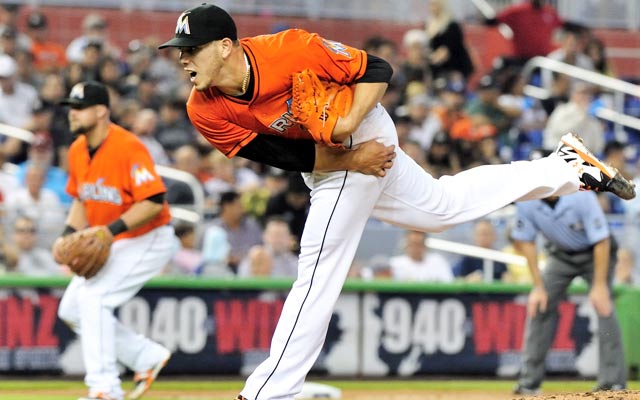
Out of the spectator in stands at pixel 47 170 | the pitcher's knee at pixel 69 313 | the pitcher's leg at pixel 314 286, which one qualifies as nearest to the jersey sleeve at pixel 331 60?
the pitcher's leg at pixel 314 286

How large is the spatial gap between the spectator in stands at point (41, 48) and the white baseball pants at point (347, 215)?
32.4 feet

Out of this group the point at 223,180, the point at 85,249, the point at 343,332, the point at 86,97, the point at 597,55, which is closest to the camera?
the point at 85,249

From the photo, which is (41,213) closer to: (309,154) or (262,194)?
(262,194)

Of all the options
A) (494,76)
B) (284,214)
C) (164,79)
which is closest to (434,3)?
(494,76)

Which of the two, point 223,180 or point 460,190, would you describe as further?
point 223,180

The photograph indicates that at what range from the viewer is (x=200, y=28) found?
6027 mm

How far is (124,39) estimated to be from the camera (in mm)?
18031

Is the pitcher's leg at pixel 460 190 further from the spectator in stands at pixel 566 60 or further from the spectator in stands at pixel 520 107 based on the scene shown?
the spectator in stands at pixel 566 60

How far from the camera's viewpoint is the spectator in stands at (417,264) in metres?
12.2

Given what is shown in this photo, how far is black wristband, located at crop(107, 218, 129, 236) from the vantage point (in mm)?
8078

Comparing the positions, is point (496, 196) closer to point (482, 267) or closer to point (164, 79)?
point (482, 267)

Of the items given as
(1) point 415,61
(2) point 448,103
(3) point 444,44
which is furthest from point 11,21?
(3) point 444,44

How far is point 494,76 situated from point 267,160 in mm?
12004

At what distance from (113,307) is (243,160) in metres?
6.27
